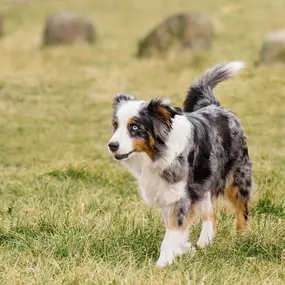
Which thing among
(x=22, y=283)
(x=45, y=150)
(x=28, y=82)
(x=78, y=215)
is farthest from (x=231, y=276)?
(x=28, y=82)

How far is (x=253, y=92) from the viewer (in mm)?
14500

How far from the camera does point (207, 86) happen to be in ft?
23.2

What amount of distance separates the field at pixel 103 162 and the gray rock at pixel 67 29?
560 mm

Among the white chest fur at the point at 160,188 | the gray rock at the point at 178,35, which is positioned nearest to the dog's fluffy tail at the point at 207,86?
the white chest fur at the point at 160,188

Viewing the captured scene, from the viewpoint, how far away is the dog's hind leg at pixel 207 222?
6379 millimetres

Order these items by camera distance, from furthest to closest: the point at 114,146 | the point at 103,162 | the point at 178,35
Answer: the point at 178,35 → the point at 103,162 → the point at 114,146

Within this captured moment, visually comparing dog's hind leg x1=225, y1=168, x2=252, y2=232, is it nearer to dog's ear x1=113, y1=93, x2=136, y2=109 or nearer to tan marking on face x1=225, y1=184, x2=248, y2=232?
tan marking on face x1=225, y1=184, x2=248, y2=232

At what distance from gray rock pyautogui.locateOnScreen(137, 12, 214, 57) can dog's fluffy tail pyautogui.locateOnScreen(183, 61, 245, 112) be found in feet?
40.0

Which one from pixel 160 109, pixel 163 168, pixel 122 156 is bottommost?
pixel 163 168

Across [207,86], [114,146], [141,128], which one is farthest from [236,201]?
[114,146]

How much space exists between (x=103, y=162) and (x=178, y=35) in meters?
10.7

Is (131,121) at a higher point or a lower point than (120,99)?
lower

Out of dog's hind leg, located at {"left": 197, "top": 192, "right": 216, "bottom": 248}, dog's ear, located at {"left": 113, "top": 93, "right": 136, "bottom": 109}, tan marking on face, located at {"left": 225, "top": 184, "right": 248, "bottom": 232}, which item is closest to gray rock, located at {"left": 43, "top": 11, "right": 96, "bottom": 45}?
tan marking on face, located at {"left": 225, "top": 184, "right": 248, "bottom": 232}

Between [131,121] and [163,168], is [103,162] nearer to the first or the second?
[163,168]
